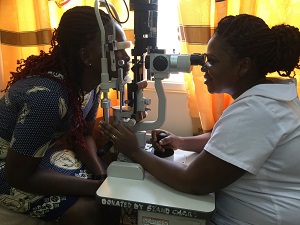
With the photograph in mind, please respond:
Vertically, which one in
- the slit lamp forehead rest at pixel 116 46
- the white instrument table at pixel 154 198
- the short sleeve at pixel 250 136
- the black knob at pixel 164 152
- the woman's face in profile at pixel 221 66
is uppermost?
the slit lamp forehead rest at pixel 116 46

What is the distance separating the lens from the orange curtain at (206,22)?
4.75 ft

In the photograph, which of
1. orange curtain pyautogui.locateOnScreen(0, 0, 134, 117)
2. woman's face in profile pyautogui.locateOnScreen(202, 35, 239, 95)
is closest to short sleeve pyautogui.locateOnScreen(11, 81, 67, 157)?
woman's face in profile pyautogui.locateOnScreen(202, 35, 239, 95)

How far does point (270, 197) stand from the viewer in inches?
37.7

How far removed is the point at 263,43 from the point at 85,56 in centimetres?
62

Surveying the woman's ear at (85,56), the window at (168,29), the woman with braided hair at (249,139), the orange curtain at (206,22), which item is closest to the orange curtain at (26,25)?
the window at (168,29)

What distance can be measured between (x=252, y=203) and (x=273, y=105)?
32 centimetres

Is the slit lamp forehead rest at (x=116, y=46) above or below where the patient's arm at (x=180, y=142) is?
above

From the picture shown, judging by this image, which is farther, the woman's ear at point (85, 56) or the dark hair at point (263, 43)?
the woman's ear at point (85, 56)

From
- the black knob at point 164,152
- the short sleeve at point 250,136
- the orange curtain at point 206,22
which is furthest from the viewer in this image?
the orange curtain at point 206,22

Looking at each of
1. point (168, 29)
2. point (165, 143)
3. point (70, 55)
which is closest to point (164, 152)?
point (165, 143)

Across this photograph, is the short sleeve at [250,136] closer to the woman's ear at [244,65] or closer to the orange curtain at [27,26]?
the woman's ear at [244,65]

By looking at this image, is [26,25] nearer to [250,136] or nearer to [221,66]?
[221,66]

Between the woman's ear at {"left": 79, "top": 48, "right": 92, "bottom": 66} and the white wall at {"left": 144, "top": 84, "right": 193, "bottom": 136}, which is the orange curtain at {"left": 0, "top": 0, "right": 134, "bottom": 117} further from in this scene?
the woman's ear at {"left": 79, "top": 48, "right": 92, "bottom": 66}

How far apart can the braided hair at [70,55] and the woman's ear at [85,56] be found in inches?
0.6
